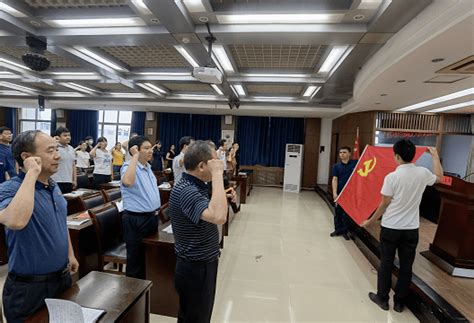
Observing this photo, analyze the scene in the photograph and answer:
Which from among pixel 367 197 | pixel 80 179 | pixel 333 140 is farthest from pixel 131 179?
pixel 333 140

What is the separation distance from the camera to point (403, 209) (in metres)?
2.21

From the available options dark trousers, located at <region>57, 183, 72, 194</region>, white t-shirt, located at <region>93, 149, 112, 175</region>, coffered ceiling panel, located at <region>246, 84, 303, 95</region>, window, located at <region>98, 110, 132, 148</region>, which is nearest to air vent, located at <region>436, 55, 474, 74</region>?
coffered ceiling panel, located at <region>246, 84, 303, 95</region>

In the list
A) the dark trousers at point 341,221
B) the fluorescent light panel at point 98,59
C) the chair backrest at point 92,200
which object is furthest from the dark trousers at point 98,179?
the dark trousers at point 341,221

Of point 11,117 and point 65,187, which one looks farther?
point 11,117

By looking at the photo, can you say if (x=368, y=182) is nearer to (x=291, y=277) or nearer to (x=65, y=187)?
(x=291, y=277)

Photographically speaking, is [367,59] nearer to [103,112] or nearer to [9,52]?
[9,52]

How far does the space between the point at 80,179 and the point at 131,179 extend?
10.8ft

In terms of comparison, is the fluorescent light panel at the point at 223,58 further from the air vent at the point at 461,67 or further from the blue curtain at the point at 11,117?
the blue curtain at the point at 11,117

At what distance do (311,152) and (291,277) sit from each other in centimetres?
643

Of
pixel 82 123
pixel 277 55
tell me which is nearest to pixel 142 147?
pixel 277 55

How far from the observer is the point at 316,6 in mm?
2244

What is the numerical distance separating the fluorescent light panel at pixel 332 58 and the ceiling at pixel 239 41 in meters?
0.01

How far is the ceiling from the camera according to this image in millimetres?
2266

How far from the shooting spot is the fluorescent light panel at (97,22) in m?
2.59
